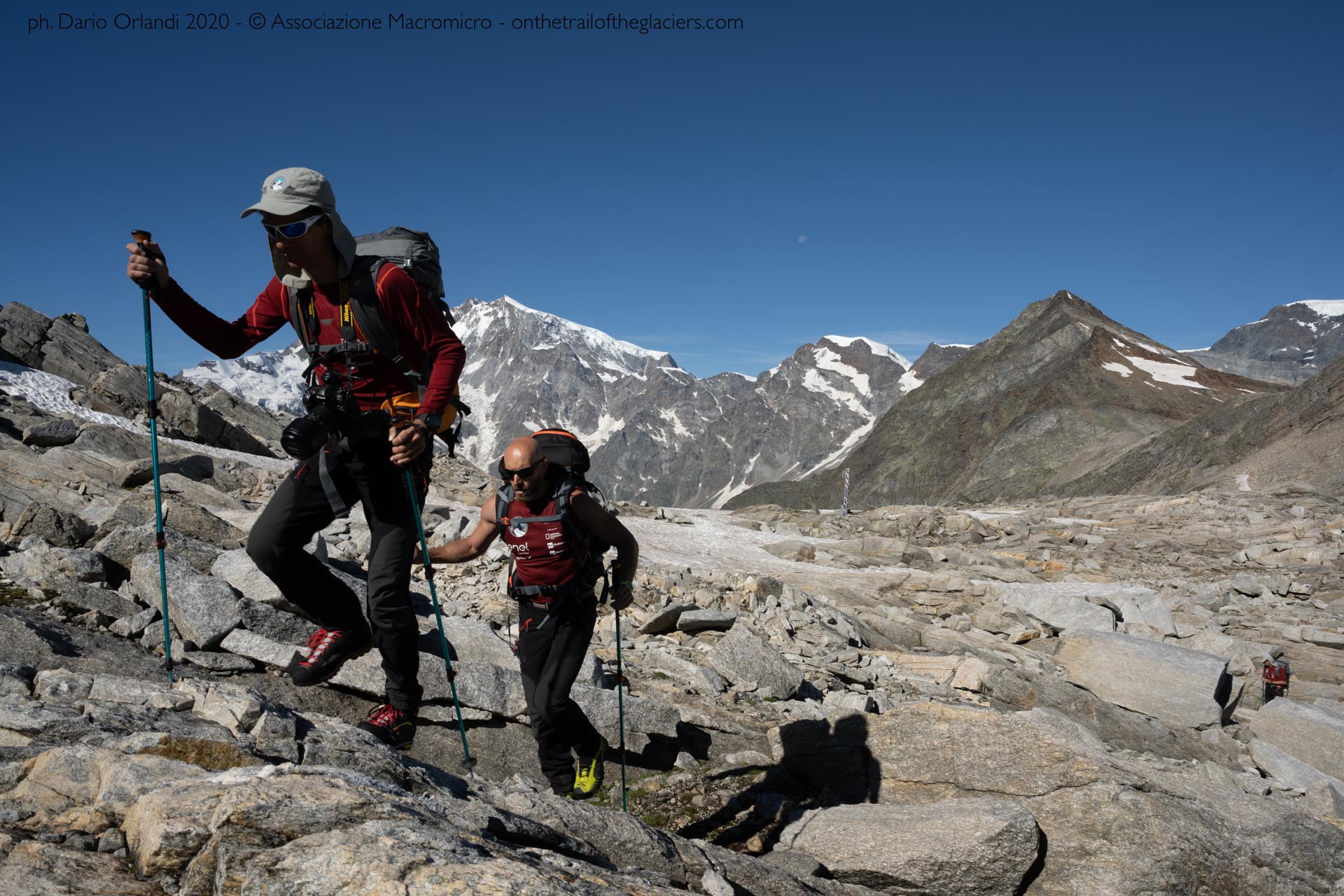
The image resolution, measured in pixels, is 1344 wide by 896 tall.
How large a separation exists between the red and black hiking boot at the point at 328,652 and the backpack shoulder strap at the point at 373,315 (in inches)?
78.2

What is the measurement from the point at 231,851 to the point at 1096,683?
13.8 meters

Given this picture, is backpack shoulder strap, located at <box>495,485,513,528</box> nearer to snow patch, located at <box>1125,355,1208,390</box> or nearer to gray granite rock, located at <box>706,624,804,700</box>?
gray granite rock, located at <box>706,624,804,700</box>

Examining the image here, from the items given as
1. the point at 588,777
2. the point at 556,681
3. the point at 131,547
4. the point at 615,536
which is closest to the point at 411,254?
the point at 615,536

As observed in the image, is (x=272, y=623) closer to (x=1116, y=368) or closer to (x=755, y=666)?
(x=755, y=666)

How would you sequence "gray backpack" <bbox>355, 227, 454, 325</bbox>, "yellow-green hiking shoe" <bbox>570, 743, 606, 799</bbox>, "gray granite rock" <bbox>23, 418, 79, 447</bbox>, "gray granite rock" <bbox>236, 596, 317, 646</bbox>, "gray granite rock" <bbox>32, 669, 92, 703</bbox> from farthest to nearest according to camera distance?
1. "gray granite rock" <bbox>23, 418, 79, 447</bbox>
2. "gray granite rock" <bbox>236, 596, 317, 646</bbox>
3. "yellow-green hiking shoe" <bbox>570, 743, 606, 799</bbox>
4. "gray backpack" <bbox>355, 227, 454, 325</bbox>
5. "gray granite rock" <bbox>32, 669, 92, 703</bbox>

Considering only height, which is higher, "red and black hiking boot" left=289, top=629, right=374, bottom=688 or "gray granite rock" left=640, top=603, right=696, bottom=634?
"red and black hiking boot" left=289, top=629, right=374, bottom=688

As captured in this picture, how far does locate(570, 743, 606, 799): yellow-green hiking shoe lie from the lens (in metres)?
5.84

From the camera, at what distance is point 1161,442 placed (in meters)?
62.9

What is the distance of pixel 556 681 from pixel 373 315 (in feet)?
9.67

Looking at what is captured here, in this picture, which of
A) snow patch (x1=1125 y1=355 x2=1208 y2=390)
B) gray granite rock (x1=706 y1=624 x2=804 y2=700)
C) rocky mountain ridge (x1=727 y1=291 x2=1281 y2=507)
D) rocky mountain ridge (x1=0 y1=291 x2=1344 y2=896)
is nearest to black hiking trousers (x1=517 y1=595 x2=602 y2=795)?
rocky mountain ridge (x1=0 y1=291 x2=1344 y2=896)

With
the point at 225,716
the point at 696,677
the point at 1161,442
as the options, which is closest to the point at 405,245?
the point at 225,716

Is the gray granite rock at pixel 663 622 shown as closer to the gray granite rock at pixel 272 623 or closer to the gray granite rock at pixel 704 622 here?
the gray granite rock at pixel 704 622

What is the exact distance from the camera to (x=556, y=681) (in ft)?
18.9

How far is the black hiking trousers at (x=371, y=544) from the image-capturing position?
197 inches
